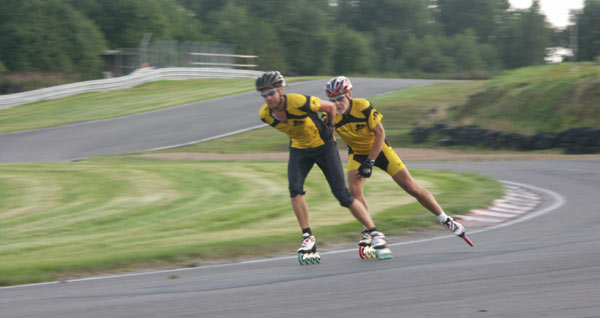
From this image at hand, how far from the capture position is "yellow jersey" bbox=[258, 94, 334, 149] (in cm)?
748

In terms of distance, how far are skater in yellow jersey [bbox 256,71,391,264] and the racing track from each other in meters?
0.37

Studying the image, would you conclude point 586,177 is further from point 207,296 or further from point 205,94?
point 205,94

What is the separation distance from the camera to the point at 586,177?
52.7 feet

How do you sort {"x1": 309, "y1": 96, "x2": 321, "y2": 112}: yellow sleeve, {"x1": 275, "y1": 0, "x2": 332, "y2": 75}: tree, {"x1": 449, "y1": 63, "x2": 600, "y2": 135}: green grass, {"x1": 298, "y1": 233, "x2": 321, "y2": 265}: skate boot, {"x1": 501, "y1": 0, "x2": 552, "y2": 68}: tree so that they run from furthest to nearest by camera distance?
{"x1": 501, "y1": 0, "x2": 552, "y2": 68}: tree < {"x1": 275, "y1": 0, "x2": 332, "y2": 75}: tree < {"x1": 449, "y1": 63, "x2": 600, "y2": 135}: green grass < {"x1": 298, "y1": 233, "x2": 321, "y2": 265}: skate boot < {"x1": 309, "y1": 96, "x2": 321, "y2": 112}: yellow sleeve

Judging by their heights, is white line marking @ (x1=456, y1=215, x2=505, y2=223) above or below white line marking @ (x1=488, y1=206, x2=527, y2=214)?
above

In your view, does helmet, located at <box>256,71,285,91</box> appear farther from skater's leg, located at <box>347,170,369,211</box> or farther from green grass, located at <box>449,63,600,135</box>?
green grass, located at <box>449,63,600,135</box>

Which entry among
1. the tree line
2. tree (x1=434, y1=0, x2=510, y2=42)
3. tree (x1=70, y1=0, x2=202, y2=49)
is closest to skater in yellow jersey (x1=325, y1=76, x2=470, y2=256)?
the tree line

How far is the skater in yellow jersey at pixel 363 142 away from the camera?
7.80 metres

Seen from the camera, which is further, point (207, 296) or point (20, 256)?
point (20, 256)

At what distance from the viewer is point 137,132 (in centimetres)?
2955

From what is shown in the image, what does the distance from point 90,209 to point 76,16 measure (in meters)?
57.6

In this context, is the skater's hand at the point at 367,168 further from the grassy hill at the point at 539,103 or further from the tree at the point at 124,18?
the tree at the point at 124,18

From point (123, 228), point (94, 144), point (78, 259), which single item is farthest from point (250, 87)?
point (78, 259)

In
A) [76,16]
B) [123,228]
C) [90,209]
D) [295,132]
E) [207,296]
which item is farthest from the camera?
[76,16]
